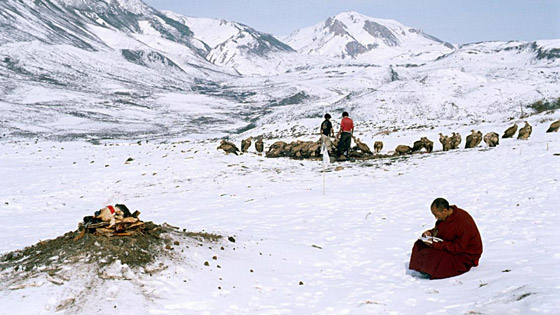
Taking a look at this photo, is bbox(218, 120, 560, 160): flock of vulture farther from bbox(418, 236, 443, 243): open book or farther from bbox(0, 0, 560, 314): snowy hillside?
bbox(418, 236, 443, 243): open book

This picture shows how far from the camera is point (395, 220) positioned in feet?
37.4

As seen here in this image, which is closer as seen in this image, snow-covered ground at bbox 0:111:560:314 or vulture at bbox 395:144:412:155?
snow-covered ground at bbox 0:111:560:314

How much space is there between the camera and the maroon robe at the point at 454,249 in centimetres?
710

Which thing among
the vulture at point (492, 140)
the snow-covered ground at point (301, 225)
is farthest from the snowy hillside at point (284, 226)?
the vulture at point (492, 140)

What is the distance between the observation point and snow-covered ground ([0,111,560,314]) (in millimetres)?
6008

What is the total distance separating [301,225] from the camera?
37.7 feet

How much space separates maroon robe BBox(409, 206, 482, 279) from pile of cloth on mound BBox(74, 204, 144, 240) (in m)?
5.34

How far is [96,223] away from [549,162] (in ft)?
49.3

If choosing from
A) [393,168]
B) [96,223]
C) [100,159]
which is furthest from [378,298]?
[100,159]

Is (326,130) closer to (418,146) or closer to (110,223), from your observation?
(418,146)

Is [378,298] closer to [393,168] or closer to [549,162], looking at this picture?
[549,162]

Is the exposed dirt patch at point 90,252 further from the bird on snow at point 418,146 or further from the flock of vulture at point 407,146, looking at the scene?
the bird on snow at point 418,146

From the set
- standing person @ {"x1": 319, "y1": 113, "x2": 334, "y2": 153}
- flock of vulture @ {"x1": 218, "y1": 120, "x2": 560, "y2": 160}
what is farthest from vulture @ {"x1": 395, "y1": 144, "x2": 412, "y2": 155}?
standing person @ {"x1": 319, "y1": 113, "x2": 334, "y2": 153}

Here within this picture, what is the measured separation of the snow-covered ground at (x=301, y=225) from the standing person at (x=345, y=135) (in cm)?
178
